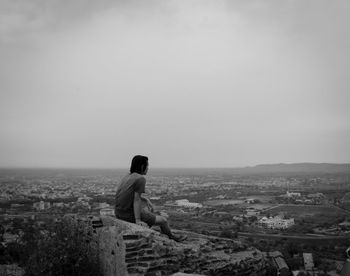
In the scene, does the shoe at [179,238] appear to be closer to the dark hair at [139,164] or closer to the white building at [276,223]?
the dark hair at [139,164]

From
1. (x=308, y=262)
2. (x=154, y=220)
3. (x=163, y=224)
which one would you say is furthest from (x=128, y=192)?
(x=308, y=262)

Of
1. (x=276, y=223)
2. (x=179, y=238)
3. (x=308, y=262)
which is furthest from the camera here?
(x=276, y=223)

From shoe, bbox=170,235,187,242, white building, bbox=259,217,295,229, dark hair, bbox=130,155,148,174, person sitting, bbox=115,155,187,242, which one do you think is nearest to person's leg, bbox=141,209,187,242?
person sitting, bbox=115,155,187,242

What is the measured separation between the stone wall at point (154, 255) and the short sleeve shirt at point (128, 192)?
0.24m

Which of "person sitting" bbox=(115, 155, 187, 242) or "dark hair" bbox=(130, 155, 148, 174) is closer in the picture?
"person sitting" bbox=(115, 155, 187, 242)

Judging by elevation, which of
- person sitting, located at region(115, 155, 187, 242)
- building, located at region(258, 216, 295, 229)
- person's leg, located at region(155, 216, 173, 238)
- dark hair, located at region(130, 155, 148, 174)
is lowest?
building, located at region(258, 216, 295, 229)

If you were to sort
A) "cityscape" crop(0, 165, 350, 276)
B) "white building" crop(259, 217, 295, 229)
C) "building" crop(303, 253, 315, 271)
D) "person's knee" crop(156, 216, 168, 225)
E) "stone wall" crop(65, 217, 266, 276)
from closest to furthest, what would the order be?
"stone wall" crop(65, 217, 266, 276)
"person's knee" crop(156, 216, 168, 225)
"building" crop(303, 253, 315, 271)
"cityscape" crop(0, 165, 350, 276)
"white building" crop(259, 217, 295, 229)

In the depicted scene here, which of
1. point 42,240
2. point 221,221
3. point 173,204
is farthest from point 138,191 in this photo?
point 173,204

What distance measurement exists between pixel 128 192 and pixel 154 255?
1.37 m

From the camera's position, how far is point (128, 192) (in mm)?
5938

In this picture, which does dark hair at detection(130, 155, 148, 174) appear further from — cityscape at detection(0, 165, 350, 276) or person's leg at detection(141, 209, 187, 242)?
cityscape at detection(0, 165, 350, 276)

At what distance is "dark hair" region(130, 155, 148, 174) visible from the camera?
240 inches

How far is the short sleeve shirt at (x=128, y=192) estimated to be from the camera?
5.86 meters

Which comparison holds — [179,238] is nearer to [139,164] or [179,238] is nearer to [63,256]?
[139,164]
